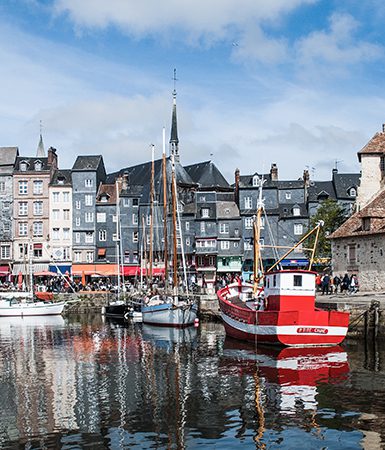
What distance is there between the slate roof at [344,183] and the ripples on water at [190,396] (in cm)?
4895

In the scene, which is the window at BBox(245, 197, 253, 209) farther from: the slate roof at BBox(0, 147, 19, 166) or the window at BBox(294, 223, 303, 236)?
the slate roof at BBox(0, 147, 19, 166)

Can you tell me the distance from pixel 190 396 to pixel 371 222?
26.2m

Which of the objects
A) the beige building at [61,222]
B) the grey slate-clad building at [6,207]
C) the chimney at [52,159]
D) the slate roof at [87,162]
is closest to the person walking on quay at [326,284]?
the beige building at [61,222]

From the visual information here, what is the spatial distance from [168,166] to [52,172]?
628 inches

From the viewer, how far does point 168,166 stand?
302 ft

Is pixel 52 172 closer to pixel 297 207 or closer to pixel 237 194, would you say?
pixel 237 194

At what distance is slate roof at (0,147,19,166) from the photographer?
8356 centimetres

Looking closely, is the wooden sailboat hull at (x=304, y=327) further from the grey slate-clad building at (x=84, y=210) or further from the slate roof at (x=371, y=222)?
the grey slate-clad building at (x=84, y=210)

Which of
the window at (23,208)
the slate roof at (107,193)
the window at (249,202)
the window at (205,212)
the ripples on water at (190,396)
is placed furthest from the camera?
the slate roof at (107,193)

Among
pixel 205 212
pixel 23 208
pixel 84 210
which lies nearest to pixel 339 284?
pixel 205 212

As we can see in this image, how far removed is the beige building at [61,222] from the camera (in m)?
82.4

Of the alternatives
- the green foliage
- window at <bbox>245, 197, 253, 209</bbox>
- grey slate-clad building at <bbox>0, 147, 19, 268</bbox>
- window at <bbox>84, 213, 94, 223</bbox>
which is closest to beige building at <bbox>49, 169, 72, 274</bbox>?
window at <bbox>84, 213, 94, 223</bbox>

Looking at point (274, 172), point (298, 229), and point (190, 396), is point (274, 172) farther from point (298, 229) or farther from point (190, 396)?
point (190, 396)

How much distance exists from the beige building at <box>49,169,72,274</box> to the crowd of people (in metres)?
41.7
